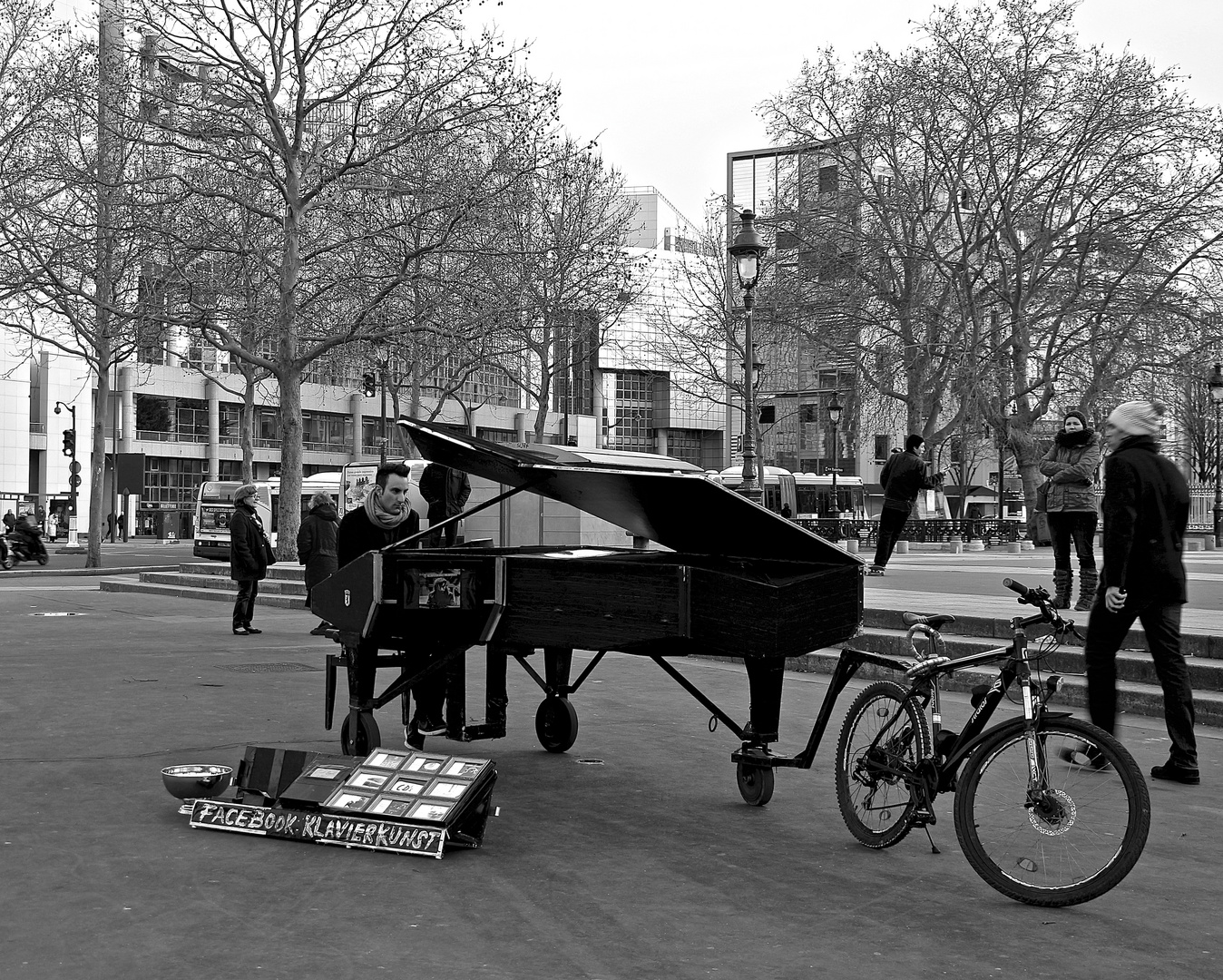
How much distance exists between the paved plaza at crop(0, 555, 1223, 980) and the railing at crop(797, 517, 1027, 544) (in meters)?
32.6

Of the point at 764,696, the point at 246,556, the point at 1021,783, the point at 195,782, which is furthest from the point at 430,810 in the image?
the point at 246,556

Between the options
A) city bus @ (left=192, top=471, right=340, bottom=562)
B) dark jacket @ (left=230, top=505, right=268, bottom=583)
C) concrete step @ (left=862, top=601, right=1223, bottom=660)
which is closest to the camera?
concrete step @ (left=862, top=601, right=1223, bottom=660)

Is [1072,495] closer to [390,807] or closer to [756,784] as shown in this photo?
[756,784]

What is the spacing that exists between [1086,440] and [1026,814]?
838 cm

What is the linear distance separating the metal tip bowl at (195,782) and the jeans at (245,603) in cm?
984

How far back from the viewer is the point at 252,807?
5801 mm

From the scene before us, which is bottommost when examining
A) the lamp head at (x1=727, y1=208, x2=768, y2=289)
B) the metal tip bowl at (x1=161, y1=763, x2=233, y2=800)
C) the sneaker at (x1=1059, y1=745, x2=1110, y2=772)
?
the metal tip bowl at (x1=161, y1=763, x2=233, y2=800)

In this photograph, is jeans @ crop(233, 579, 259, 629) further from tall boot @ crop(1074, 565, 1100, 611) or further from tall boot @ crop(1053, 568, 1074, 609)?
tall boot @ crop(1074, 565, 1100, 611)

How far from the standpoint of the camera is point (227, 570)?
25031 mm

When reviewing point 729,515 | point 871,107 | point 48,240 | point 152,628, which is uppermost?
point 871,107

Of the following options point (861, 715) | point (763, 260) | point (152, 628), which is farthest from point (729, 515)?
point (763, 260)

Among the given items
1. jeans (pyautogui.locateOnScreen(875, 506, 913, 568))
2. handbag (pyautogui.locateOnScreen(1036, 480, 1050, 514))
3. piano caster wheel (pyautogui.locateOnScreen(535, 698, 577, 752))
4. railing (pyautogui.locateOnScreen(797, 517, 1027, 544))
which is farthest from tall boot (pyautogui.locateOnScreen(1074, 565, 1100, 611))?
railing (pyautogui.locateOnScreen(797, 517, 1027, 544))

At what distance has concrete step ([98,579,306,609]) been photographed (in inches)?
827

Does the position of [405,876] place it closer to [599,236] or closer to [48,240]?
[48,240]
